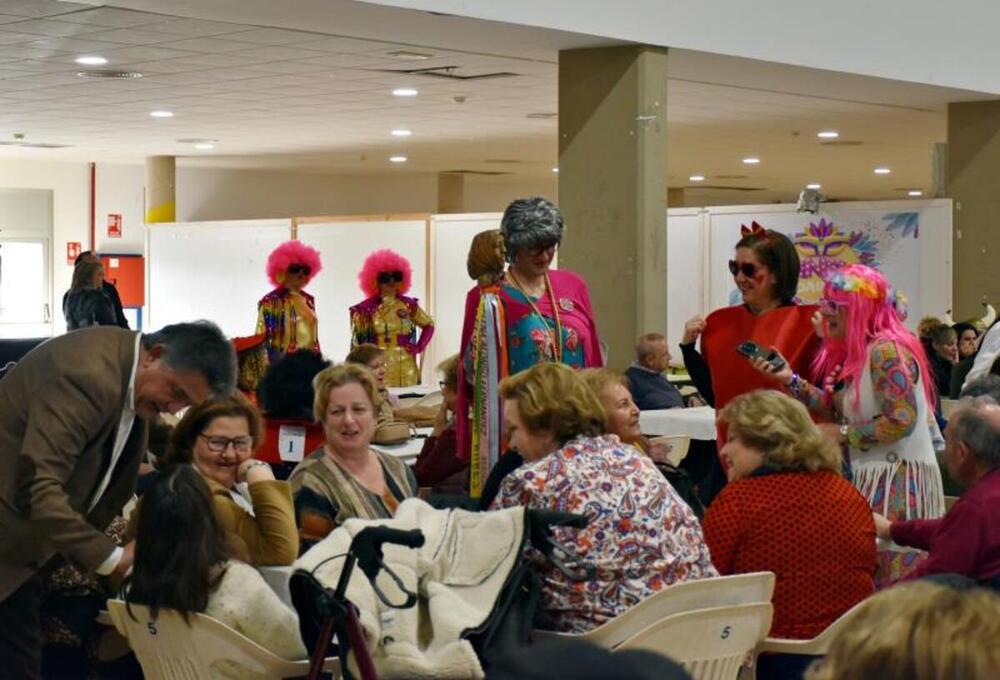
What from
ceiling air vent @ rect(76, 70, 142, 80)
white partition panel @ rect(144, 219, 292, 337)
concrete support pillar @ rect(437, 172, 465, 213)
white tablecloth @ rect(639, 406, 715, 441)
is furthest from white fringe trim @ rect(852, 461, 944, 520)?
concrete support pillar @ rect(437, 172, 465, 213)

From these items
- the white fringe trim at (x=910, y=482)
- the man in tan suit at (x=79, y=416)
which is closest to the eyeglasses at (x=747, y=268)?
the white fringe trim at (x=910, y=482)

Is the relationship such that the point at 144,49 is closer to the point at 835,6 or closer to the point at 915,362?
the point at 835,6

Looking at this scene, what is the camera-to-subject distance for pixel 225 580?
3803 millimetres

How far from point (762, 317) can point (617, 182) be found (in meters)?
3.82

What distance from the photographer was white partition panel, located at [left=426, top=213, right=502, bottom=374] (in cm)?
1422

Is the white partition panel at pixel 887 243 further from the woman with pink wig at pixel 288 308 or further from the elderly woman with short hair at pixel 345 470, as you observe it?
the elderly woman with short hair at pixel 345 470

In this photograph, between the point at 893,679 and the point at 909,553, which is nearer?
the point at 893,679

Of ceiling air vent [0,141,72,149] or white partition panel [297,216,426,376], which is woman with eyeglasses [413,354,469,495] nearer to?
white partition panel [297,216,426,376]

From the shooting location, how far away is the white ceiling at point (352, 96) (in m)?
9.00

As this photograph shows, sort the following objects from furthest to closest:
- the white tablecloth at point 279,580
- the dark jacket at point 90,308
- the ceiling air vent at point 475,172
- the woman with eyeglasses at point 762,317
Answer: the ceiling air vent at point 475,172, the dark jacket at point 90,308, the woman with eyeglasses at point 762,317, the white tablecloth at point 279,580

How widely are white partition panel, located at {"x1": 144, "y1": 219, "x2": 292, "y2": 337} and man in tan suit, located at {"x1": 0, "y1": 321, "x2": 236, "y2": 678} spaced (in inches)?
492

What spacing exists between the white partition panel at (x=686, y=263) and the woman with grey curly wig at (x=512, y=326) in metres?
6.93

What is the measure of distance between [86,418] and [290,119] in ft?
36.8

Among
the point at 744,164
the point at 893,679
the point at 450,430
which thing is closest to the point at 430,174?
the point at 744,164
